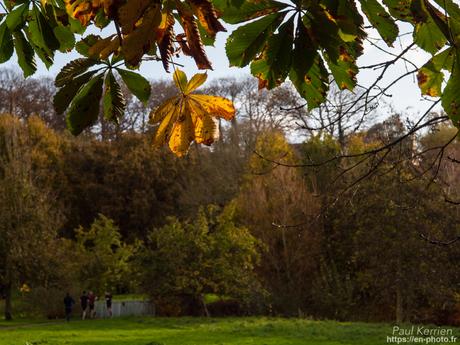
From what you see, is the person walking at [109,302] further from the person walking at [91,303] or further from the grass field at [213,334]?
the grass field at [213,334]

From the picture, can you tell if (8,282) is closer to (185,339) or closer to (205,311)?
(205,311)

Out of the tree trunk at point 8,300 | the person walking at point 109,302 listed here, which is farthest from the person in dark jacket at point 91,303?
the tree trunk at point 8,300

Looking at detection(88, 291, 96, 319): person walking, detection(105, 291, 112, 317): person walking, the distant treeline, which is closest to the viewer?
the distant treeline

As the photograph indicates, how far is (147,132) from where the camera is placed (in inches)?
1224

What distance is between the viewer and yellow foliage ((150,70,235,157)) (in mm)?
1228

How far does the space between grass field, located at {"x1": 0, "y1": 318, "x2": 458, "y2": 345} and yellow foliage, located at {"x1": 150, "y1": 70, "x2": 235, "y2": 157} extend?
10619 millimetres

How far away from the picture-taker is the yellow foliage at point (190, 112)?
1228 mm

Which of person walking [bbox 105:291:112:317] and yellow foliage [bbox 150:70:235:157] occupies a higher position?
yellow foliage [bbox 150:70:235:157]

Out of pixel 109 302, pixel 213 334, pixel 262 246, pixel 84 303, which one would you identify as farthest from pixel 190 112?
pixel 109 302

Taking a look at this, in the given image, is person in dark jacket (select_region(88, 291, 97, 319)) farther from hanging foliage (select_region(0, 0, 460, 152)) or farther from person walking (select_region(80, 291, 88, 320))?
hanging foliage (select_region(0, 0, 460, 152))

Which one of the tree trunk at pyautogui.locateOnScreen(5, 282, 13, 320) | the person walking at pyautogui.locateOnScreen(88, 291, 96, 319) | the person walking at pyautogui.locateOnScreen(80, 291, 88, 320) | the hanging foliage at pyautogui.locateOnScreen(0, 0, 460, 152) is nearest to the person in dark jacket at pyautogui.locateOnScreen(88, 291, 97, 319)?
the person walking at pyautogui.locateOnScreen(88, 291, 96, 319)

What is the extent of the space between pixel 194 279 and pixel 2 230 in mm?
7293

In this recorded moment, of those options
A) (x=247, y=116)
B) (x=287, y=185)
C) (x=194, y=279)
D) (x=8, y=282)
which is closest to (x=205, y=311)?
(x=194, y=279)

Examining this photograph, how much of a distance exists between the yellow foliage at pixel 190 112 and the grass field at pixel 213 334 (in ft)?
34.8
